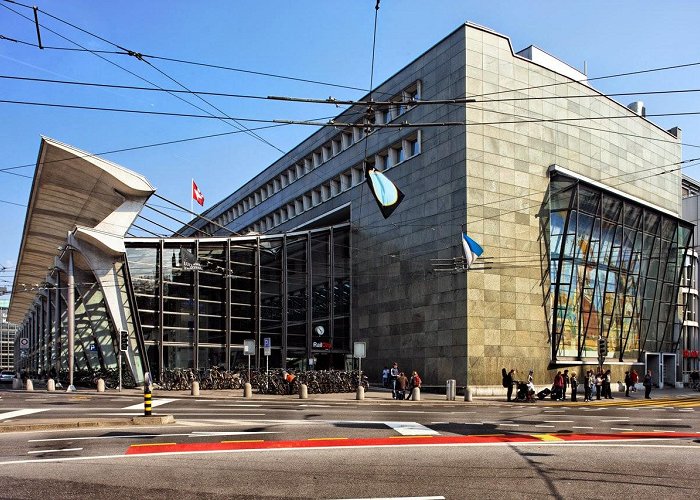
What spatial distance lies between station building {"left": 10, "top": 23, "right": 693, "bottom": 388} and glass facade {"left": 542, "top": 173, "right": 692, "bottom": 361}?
0.14 meters

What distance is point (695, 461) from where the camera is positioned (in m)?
11.1

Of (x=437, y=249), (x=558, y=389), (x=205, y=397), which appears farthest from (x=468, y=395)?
(x=205, y=397)

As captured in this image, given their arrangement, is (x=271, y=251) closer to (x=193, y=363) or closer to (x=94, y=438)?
(x=193, y=363)

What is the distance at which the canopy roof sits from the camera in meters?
33.6

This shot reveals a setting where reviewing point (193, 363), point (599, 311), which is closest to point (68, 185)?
point (193, 363)

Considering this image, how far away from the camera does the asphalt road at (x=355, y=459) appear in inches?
344

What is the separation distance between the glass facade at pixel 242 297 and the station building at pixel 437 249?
0.11 metres

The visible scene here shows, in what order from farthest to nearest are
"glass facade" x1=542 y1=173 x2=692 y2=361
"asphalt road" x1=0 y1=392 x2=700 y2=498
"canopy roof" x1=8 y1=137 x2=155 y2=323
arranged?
"glass facade" x1=542 y1=173 x2=692 y2=361
"canopy roof" x1=8 y1=137 x2=155 y2=323
"asphalt road" x1=0 y1=392 x2=700 y2=498

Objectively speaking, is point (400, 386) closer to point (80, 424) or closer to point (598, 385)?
point (598, 385)

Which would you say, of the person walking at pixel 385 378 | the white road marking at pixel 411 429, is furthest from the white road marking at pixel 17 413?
the person walking at pixel 385 378

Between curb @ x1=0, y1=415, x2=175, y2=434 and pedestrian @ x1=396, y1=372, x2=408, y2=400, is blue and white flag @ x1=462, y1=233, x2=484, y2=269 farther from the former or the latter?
curb @ x1=0, y1=415, x2=175, y2=434

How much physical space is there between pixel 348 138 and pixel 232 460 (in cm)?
3707

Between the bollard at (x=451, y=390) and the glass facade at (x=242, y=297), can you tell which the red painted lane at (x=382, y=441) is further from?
the glass facade at (x=242, y=297)

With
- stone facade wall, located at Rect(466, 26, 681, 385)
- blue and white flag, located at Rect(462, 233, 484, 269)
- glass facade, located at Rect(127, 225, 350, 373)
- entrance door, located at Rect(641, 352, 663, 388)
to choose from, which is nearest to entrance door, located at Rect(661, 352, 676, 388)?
entrance door, located at Rect(641, 352, 663, 388)
